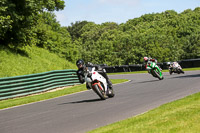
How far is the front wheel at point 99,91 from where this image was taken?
12.1 metres

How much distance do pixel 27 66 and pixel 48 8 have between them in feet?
22.2

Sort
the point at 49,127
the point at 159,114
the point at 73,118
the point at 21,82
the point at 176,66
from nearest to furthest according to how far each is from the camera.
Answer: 1. the point at 159,114
2. the point at 49,127
3. the point at 73,118
4. the point at 21,82
5. the point at 176,66

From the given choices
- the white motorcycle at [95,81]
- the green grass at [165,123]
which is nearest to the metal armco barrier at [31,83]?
the white motorcycle at [95,81]

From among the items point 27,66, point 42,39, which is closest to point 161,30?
point 42,39

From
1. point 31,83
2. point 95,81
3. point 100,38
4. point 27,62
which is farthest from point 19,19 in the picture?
point 100,38

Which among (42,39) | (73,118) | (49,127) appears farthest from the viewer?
(42,39)

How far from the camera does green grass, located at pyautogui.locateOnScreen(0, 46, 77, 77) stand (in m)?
26.3

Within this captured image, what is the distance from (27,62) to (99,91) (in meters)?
17.8

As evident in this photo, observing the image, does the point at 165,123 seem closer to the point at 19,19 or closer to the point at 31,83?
the point at 31,83

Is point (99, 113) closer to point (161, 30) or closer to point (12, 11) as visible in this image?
point (12, 11)

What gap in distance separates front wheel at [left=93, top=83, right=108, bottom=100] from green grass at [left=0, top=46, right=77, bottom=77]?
13998mm

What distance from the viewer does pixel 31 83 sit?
69.9ft

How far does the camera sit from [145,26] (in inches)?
5374

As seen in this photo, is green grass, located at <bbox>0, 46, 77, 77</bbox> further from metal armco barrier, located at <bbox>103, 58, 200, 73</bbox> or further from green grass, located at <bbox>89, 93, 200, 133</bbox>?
green grass, located at <bbox>89, 93, 200, 133</bbox>
